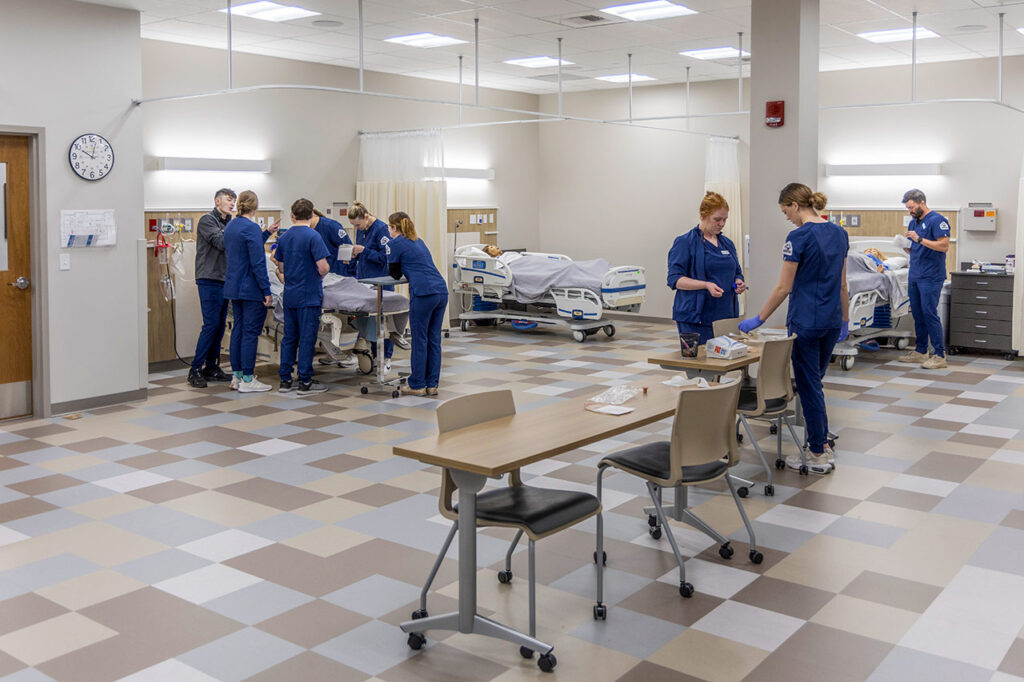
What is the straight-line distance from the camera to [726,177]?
1193 centimetres

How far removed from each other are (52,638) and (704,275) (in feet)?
13.6

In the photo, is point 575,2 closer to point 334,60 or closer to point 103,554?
point 334,60

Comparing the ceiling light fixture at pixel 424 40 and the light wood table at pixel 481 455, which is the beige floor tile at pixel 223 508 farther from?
the ceiling light fixture at pixel 424 40

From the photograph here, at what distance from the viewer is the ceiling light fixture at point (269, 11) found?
24.7ft

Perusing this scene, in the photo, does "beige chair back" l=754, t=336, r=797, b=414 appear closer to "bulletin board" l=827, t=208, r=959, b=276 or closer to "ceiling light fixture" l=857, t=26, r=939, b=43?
"ceiling light fixture" l=857, t=26, r=939, b=43

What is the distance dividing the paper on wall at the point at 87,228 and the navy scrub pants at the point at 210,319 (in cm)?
106

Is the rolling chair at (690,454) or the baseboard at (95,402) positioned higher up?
the rolling chair at (690,454)

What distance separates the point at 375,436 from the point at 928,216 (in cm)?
592

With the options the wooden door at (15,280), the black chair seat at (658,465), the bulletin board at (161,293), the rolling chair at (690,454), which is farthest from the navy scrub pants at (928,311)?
the wooden door at (15,280)

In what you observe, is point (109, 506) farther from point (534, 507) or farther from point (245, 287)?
point (245, 287)

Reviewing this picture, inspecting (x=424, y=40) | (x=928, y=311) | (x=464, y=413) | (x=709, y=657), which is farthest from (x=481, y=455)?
(x=928, y=311)

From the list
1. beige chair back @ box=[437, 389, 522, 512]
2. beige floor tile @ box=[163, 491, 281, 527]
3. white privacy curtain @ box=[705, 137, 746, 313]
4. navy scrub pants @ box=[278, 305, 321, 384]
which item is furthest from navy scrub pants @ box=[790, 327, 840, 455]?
white privacy curtain @ box=[705, 137, 746, 313]

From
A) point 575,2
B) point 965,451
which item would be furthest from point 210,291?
point 965,451

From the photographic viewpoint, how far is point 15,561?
4.28m
